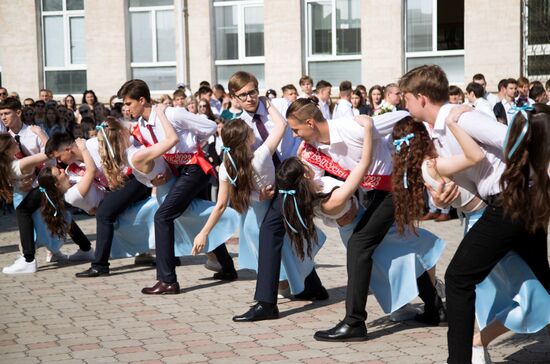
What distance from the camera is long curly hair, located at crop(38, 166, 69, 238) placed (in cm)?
973

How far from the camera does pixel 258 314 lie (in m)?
7.30

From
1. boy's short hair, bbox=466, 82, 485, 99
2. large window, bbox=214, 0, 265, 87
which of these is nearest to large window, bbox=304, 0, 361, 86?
large window, bbox=214, 0, 265, 87

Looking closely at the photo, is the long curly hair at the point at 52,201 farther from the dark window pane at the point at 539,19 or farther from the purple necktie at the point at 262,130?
the dark window pane at the point at 539,19

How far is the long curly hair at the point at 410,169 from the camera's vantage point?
19.9 ft

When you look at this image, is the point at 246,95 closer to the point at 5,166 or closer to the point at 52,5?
the point at 5,166

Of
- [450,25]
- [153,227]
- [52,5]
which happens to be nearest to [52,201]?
[153,227]

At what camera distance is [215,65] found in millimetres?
23016

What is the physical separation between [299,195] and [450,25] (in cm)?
1463

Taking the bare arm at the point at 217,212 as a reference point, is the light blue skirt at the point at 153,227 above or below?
below

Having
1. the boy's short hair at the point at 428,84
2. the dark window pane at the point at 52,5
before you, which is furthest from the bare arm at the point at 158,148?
the dark window pane at the point at 52,5

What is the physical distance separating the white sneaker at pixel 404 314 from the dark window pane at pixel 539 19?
43.8 feet

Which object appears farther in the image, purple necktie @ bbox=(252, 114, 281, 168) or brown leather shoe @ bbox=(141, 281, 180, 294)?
brown leather shoe @ bbox=(141, 281, 180, 294)

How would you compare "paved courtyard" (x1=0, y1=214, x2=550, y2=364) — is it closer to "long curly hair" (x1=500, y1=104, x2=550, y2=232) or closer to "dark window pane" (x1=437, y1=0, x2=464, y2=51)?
"long curly hair" (x1=500, y1=104, x2=550, y2=232)

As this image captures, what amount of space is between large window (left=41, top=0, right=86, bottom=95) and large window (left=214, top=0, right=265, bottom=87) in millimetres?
3722
